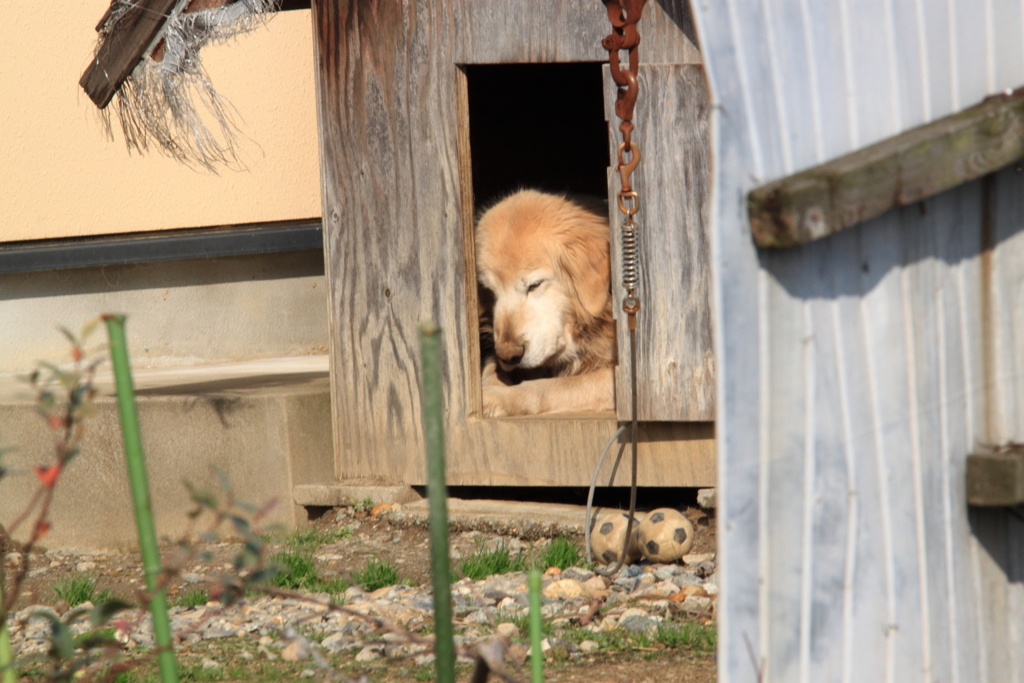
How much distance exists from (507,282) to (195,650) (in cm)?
252

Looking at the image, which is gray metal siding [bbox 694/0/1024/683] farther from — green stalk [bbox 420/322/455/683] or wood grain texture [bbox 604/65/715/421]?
wood grain texture [bbox 604/65/715/421]

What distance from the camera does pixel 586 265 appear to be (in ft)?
15.3

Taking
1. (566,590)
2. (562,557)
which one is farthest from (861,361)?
(562,557)

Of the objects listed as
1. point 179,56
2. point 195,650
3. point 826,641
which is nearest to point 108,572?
point 195,650

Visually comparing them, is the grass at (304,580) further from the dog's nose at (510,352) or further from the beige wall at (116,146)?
the beige wall at (116,146)

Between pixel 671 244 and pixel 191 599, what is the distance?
86.4 inches

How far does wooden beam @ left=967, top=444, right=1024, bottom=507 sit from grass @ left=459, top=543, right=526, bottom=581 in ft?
6.46

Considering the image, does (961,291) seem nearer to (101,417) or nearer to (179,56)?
(179,56)

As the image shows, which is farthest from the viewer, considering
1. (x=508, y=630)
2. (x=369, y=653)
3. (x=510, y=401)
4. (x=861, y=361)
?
(x=510, y=401)

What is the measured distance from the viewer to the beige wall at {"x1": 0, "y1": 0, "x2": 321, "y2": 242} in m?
6.05

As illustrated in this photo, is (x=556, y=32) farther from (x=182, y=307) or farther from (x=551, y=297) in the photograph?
(x=182, y=307)

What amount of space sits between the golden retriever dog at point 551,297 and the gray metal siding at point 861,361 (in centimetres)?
283

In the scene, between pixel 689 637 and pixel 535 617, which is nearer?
pixel 535 617

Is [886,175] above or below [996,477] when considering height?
above
